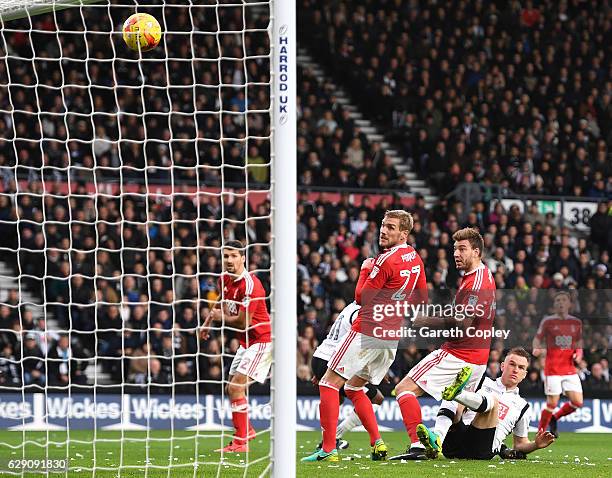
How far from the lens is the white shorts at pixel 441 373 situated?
27.9 ft

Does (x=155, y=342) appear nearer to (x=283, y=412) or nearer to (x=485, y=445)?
(x=485, y=445)

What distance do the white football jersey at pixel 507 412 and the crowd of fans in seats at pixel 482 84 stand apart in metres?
8.36

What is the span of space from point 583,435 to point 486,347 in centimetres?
541

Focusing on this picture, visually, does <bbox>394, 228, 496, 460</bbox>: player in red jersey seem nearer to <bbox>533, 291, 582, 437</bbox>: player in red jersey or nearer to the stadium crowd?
<bbox>533, 291, 582, 437</bbox>: player in red jersey

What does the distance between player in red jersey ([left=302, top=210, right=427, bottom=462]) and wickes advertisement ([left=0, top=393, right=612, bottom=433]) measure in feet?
14.6

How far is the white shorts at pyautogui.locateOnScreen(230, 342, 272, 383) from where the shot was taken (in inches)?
343

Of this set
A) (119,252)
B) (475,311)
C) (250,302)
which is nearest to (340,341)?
(250,302)

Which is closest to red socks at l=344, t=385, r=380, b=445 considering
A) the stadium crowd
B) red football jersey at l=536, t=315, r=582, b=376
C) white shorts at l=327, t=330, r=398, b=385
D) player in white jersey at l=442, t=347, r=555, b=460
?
white shorts at l=327, t=330, r=398, b=385

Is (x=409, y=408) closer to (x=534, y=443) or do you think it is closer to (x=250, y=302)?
(x=534, y=443)

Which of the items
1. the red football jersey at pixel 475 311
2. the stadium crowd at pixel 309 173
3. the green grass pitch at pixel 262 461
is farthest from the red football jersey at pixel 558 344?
the red football jersey at pixel 475 311

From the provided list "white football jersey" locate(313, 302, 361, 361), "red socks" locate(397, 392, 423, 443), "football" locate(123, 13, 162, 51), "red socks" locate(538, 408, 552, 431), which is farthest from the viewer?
"red socks" locate(538, 408, 552, 431)

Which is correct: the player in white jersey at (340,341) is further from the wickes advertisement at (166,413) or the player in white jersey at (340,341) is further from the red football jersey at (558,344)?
the wickes advertisement at (166,413)

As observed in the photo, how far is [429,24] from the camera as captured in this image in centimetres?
1995

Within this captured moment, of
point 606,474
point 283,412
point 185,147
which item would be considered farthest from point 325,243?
point 283,412
